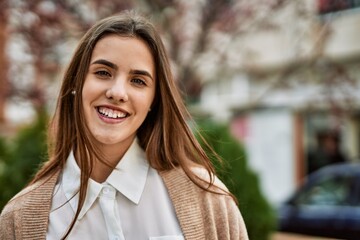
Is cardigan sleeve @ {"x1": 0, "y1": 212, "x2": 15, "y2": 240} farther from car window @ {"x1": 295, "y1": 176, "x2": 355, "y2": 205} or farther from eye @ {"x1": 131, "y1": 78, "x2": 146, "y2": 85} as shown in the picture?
car window @ {"x1": 295, "y1": 176, "x2": 355, "y2": 205}

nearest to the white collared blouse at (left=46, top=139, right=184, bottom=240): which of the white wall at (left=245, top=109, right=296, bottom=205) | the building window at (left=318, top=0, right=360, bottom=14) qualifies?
the building window at (left=318, top=0, right=360, bottom=14)

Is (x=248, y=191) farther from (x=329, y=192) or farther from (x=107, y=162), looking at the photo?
(x=107, y=162)

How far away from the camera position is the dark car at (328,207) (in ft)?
24.5

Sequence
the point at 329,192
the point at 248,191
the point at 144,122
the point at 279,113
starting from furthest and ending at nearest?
the point at 279,113 → the point at 329,192 → the point at 248,191 → the point at 144,122

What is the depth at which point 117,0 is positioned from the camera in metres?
6.34

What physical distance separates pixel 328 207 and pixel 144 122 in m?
6.02

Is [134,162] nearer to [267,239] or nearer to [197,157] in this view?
[197,157]

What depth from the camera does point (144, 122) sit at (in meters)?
2.34

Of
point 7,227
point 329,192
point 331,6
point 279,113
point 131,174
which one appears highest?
point 279,113

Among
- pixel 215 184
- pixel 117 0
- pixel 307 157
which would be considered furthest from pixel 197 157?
pixel 307 157

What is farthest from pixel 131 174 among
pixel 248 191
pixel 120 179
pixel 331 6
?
pixel 331 6

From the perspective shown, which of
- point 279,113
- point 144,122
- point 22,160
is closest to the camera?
point 144,122

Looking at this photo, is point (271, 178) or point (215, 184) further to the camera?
point (271, 178)

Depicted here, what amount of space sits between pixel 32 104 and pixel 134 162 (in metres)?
5.52
